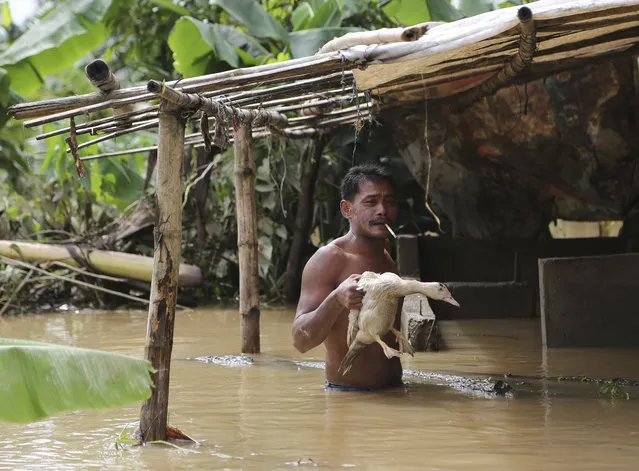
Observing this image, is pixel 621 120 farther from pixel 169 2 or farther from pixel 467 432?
pixel 169 2

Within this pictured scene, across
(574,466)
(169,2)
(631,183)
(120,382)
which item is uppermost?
(169,2)

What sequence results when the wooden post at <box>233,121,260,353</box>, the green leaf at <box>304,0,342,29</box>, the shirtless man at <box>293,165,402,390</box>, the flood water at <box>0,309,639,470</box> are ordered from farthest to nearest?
the green leaf at <box>304,0,342,29</box> < the wooden post at <box>233,121,260,353</box> < the shirtless man at <box>293,165,402,390</box> < the flood water at <box>0,309,639,470</box>

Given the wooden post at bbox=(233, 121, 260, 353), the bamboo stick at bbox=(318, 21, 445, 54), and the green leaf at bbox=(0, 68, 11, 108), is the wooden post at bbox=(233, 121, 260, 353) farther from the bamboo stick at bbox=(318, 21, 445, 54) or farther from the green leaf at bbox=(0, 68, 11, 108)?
the green leaf at bbox=(0, 68, 11, 108)

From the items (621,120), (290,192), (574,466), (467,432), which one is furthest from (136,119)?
(290,192)

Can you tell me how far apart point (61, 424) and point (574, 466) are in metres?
2.29

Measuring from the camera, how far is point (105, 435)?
4047mm

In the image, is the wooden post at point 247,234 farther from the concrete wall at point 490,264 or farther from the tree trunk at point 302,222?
the tree trunk at point 302,222

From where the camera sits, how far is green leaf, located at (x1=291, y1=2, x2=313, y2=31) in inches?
380

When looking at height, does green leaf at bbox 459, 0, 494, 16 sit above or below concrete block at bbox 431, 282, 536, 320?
above

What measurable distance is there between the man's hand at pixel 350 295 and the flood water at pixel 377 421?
505 millimetres

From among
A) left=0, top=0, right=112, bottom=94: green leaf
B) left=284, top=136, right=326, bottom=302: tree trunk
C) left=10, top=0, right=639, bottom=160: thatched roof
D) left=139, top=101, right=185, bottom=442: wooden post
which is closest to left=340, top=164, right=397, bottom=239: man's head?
left=10, top=0, right=639, bottom=160: thatched roof

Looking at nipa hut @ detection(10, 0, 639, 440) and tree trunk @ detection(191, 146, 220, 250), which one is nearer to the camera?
nipa hut @ detection(10, 0, 639, 440)

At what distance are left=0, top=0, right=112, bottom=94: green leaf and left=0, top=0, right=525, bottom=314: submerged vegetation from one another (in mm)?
20

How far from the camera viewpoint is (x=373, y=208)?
4.77 meters
